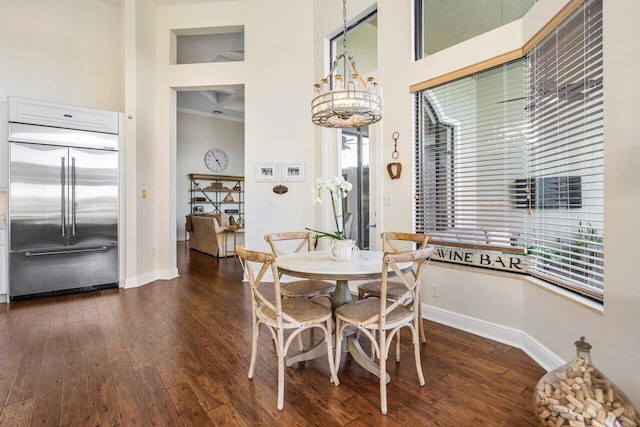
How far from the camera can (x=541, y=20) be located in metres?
2.20

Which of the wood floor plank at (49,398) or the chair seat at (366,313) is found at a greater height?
the chair seat at (366,313)

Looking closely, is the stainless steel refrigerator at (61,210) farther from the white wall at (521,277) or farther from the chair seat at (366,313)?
the chair seat at (366,313)

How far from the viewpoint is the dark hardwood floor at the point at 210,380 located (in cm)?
170

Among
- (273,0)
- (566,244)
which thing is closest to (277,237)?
(566,244)

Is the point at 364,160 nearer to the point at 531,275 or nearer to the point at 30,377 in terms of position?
the point at 531,275

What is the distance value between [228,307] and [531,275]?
2.87m

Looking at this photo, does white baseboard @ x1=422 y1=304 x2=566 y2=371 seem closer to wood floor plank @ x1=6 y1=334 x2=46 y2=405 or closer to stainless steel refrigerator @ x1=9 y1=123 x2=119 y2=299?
wood floor plank @ x1=6 y1=334 x2=46 y2=405

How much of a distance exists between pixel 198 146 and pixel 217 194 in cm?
156

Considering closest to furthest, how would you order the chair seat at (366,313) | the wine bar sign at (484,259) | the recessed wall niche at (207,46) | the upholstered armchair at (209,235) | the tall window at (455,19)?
the chair seat at (366,313), the wine bar sign at (484,259), the tall window at (455,19), the recessed wall niche at (207,46), the upholstered armchair at (209,235)

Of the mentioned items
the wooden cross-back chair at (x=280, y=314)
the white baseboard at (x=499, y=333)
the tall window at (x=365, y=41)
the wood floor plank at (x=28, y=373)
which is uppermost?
the tall window at (x=365, y=41)

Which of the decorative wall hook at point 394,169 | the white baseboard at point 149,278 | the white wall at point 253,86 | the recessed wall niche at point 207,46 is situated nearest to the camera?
the white wall at point 253,86

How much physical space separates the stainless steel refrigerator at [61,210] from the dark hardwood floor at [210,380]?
→ 77 cm

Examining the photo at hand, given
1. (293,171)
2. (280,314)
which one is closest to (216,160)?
(293,171)

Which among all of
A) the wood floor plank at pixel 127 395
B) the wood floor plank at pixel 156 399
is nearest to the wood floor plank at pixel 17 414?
the wood floor plank at pixel 127 395
